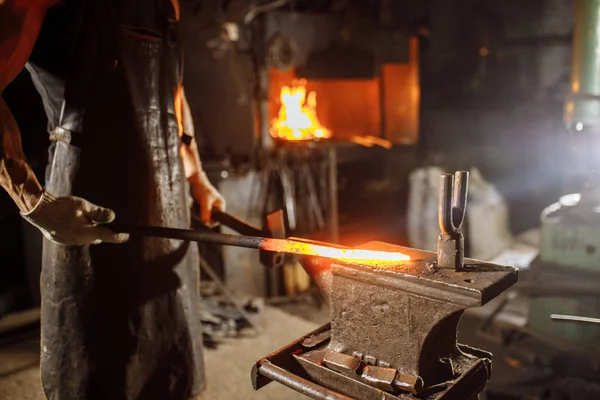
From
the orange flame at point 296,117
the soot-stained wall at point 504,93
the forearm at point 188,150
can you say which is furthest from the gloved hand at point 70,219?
the soot-stained wall at point 504,93

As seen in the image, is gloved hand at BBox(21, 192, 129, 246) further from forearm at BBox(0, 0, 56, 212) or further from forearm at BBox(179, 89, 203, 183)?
forearm at BBox(179, 89, 203, 183)

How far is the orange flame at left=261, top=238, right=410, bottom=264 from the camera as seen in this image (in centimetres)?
205

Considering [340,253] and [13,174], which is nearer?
[340,253]

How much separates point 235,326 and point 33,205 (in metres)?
2.70

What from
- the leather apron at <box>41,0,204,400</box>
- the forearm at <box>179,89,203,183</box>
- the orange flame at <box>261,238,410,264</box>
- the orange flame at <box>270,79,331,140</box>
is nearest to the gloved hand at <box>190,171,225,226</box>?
the forearm at <box>179,89,203,183</box>

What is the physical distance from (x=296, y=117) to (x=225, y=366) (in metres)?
5.98

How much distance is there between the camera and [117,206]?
2.60m

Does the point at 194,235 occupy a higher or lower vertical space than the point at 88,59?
lower

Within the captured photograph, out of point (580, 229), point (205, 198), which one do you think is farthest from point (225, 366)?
point (580, 229)

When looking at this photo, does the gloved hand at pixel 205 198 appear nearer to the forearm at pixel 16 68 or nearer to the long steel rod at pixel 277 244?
the long steel rod at pixel 277 244

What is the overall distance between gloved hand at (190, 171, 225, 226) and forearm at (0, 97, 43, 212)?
3.52 feet

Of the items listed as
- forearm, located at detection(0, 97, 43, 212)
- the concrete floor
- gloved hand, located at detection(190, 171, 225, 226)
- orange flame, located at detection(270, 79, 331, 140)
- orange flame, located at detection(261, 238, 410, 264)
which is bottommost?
Result: the concrete floor

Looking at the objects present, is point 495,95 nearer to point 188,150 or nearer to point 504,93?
point 504,93

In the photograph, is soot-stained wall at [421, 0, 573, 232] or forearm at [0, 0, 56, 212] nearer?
forearm at [0, 0, 56, 212]
